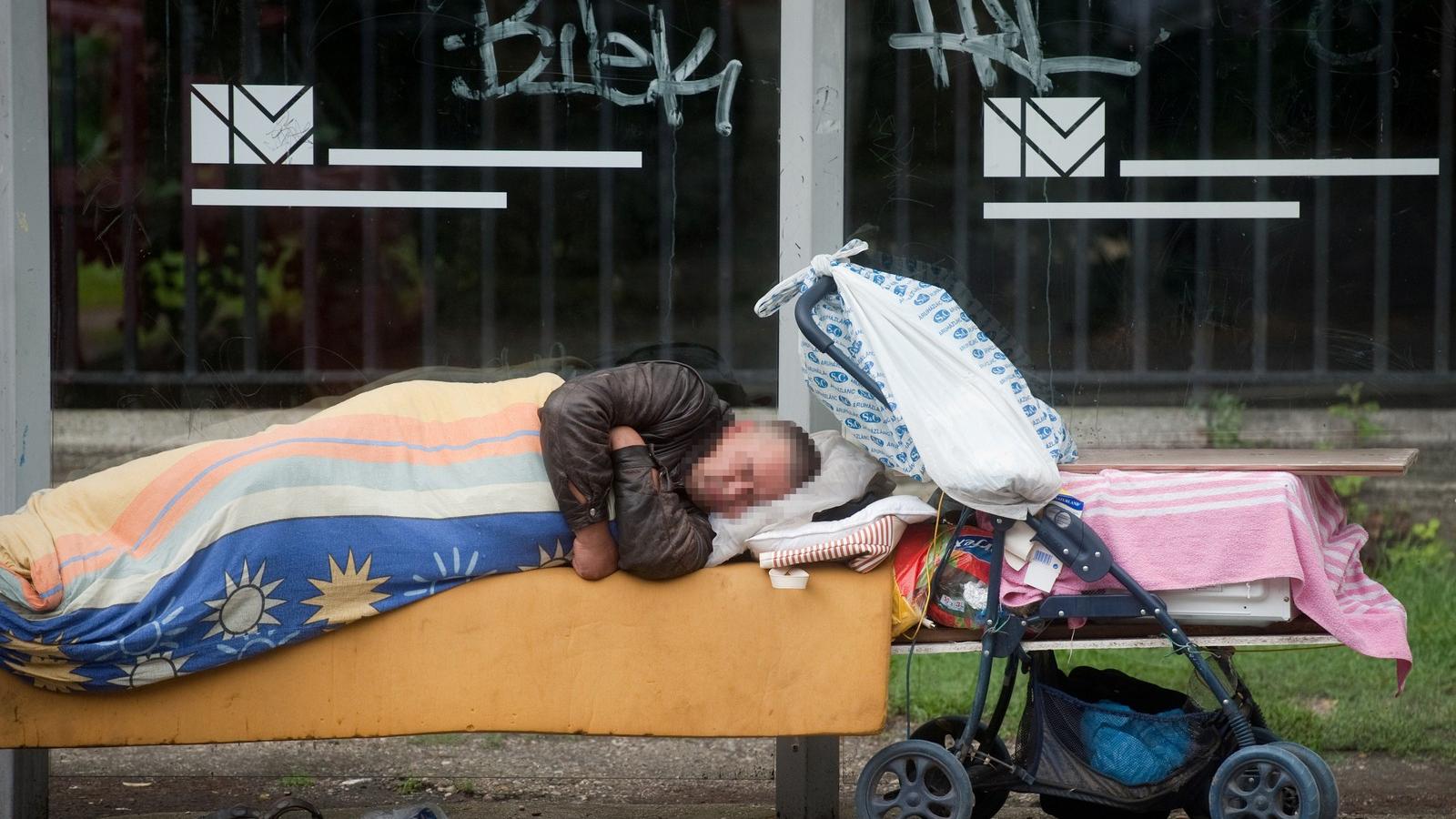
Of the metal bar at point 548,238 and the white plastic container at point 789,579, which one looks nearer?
the white plastic container at point 789,579

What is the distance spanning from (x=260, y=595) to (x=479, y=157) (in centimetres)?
165

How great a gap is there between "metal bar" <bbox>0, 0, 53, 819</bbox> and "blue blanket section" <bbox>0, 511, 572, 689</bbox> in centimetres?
103

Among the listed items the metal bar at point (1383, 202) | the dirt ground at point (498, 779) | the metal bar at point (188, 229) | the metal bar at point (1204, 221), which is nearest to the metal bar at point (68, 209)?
the metal bar at point (188, 229)

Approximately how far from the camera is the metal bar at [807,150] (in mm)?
4168

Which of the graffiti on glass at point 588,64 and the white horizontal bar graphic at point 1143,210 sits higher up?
the graffiti on glass at point 588,64

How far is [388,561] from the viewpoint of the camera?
3301mm

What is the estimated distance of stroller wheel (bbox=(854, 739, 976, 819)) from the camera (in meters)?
3.24

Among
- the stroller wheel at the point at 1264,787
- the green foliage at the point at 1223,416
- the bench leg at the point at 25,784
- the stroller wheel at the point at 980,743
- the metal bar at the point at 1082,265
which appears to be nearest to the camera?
the stroller wheel at the point at 1264,787

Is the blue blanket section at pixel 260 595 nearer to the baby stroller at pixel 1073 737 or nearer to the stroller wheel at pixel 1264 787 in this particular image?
the baby stroller at pixel 1073 737

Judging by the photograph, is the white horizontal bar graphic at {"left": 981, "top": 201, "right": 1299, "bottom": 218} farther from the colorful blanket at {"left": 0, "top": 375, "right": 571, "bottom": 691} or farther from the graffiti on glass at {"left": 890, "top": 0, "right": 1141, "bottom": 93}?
the colorful blanket at {"left": 0, "top": 375, "right": 571, "bottom": 691}

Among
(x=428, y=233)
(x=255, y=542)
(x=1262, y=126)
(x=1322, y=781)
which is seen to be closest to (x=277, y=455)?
(x=255, y=542)

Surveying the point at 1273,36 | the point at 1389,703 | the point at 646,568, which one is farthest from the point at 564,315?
the point at 1389,703

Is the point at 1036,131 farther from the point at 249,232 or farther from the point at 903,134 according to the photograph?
the point at 249,232

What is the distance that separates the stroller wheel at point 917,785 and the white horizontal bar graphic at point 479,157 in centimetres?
195
